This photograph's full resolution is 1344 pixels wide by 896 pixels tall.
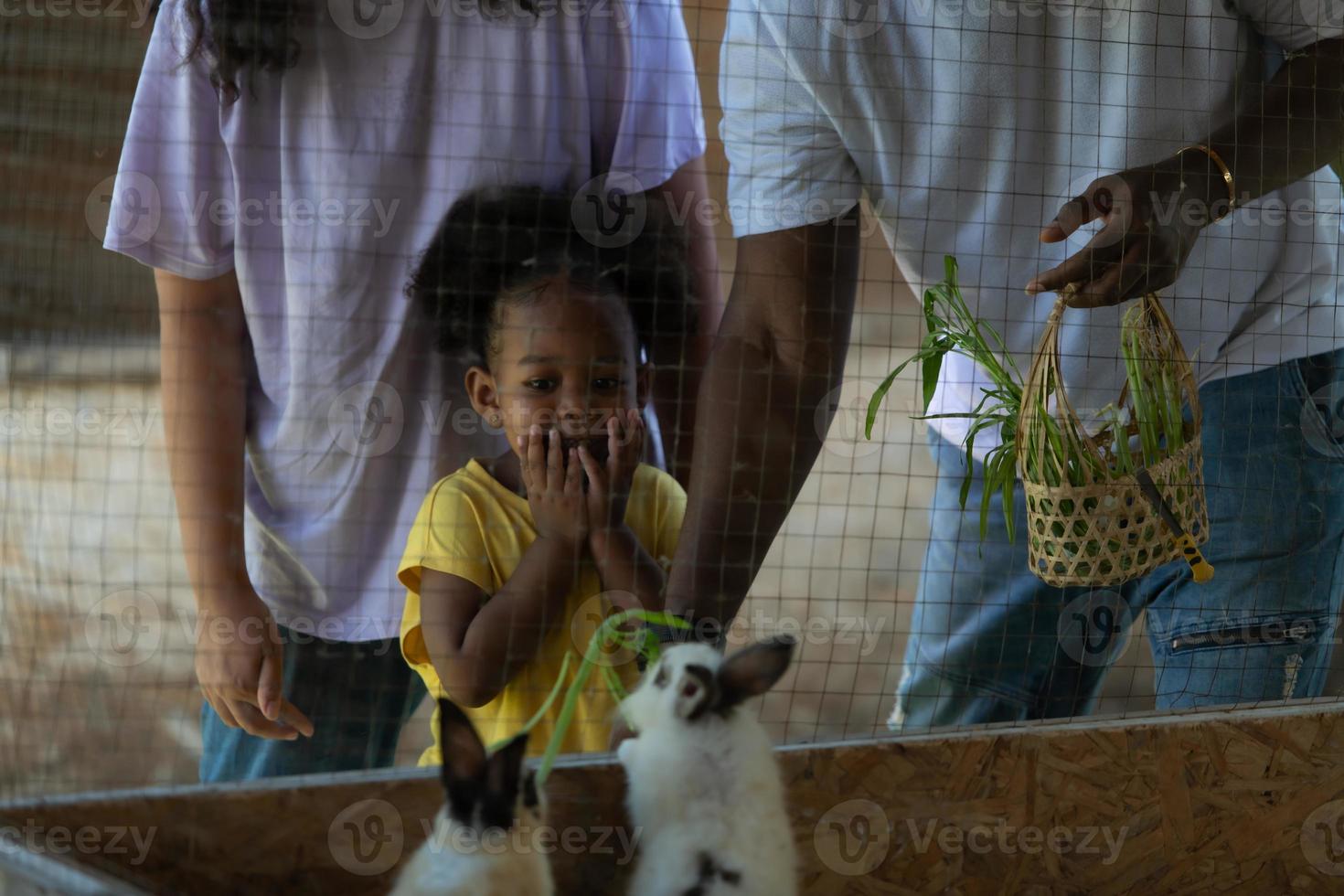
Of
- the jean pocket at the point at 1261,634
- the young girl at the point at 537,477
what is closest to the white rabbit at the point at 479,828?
the young girl at the point at 537,477

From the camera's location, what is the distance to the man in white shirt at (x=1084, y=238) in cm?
123

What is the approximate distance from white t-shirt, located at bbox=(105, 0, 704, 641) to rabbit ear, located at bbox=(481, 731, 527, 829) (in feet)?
1.99

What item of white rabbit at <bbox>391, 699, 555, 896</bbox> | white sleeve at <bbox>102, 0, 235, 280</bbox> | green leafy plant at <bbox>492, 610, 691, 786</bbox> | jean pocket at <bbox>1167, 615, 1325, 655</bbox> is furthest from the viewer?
jean pocket at <bbox>1167, 615, 1325, 655</bbox>

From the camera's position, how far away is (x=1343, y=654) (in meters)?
1.44

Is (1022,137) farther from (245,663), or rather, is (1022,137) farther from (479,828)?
(245,663)

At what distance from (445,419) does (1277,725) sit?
1003mm

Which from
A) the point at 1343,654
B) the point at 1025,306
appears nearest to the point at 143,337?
the point at 1025,306

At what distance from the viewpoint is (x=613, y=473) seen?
4.04 feet

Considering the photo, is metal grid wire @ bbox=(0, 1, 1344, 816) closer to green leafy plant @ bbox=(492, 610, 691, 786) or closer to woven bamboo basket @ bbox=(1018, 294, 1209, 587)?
woven bamboo basket @ bbox=(1018, 294, 1209, 587)

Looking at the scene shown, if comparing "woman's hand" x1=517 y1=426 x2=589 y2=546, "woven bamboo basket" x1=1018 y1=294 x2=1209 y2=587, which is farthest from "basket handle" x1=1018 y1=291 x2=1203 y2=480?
"woman's hand" x1=517 y1=426 x2=589 y2=546

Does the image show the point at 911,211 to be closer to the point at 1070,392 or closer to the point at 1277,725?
the point at 1070,392

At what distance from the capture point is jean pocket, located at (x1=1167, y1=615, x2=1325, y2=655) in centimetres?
135

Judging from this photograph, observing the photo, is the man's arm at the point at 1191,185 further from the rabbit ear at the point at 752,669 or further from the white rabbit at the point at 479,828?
the white rabbit at the point at 479,828

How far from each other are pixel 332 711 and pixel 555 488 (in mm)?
471
